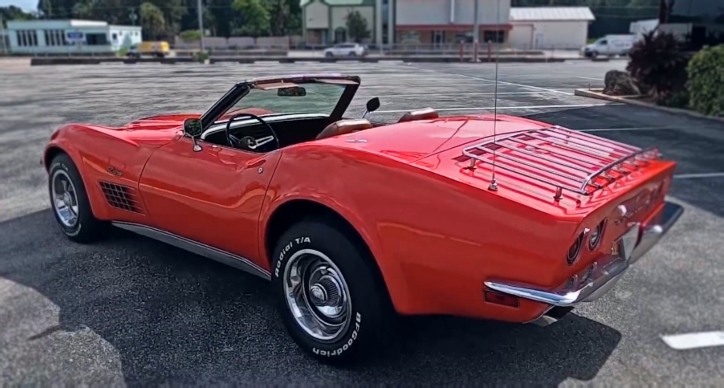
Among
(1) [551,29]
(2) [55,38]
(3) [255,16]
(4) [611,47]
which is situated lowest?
(4) [611,47]

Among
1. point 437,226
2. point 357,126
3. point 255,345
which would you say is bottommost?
point 255,345

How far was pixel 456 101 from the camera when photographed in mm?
14117

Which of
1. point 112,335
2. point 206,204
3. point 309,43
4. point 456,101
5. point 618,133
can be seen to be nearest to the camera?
point 112,335

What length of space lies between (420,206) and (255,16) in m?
70.4

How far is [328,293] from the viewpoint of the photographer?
292 cm

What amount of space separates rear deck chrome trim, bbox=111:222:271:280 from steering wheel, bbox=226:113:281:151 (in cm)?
65

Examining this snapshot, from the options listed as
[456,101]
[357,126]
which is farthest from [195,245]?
[456,101]

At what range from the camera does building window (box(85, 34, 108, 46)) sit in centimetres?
5941

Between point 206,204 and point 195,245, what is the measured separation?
364 millimetres

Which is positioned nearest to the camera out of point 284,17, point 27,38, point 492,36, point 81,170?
point 81,170

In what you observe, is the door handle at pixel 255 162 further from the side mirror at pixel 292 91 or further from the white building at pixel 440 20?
the white building at pixel 440 20

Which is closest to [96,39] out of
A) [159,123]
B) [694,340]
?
[159,123]

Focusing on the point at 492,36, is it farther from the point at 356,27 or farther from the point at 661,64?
the point at 661,64

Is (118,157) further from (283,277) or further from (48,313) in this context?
(283,277)
